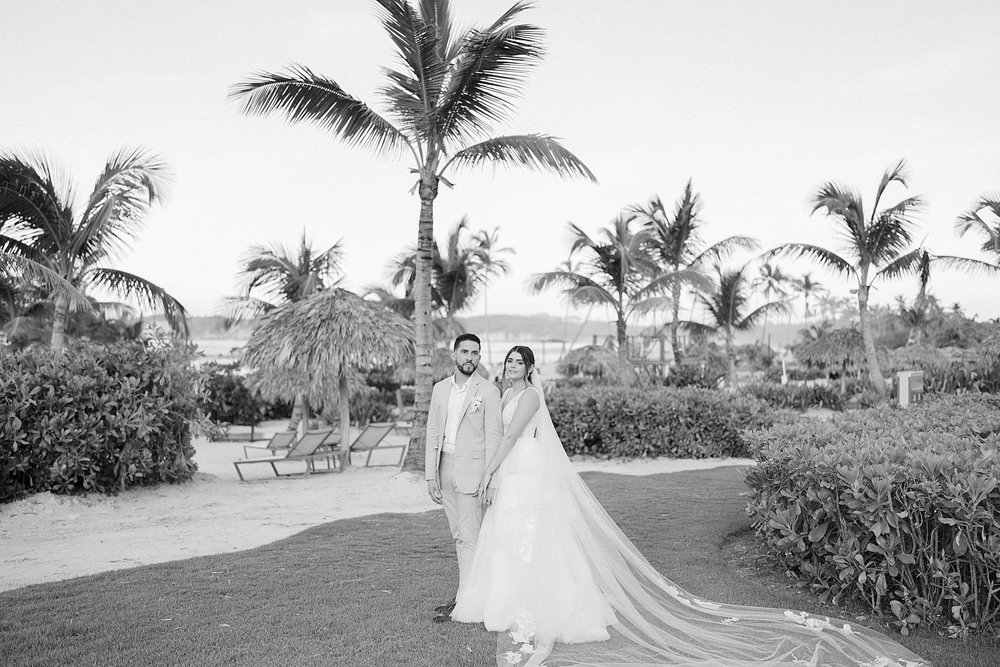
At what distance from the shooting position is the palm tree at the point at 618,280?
22703mm

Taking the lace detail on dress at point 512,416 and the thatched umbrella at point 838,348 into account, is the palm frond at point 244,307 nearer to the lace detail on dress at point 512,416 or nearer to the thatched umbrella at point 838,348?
the lace detail on dress at point 512,416

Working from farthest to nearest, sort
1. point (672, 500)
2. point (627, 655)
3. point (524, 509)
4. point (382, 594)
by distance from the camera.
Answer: point (672, 500) → point (382, 594) → point (524, 509) → point (627, 655)

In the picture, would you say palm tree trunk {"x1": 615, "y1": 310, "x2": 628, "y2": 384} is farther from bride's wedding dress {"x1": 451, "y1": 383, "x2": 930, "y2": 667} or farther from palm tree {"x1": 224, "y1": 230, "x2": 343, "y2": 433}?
bride's wedding dress {"x1": 451, "y1": 383, "x2": 930, "y2": 667}

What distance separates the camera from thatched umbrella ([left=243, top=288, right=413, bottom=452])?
49.9ft

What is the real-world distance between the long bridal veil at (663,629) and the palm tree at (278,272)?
19.5 meters

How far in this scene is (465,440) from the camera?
17.1 ft

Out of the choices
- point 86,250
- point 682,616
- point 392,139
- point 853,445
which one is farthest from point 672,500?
point 86,250

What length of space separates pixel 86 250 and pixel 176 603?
1143 centimetres

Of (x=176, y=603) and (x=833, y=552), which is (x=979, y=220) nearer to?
(x=833, y=552)

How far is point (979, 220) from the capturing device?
24016 millimetres

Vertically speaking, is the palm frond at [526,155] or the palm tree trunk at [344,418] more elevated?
the palm frond at [526,155]

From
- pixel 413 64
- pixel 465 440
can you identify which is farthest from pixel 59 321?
pixel 465 440

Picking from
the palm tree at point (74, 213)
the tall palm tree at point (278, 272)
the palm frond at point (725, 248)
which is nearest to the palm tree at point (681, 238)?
the palm frond at point (725, 248)

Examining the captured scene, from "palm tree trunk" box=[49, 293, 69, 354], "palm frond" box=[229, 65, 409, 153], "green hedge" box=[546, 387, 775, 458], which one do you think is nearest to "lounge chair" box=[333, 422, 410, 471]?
"green hedge" box=[546, 387, 775, 458]
